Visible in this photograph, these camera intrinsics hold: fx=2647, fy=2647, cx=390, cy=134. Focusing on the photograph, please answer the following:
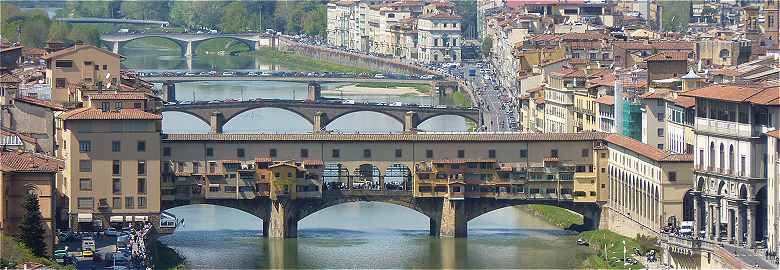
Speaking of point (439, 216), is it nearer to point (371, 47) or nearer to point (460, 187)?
point (460, 187)

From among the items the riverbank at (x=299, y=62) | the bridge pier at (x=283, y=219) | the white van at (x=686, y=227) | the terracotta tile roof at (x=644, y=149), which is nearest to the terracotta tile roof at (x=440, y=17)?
the riverbank at (x=299, y=62)

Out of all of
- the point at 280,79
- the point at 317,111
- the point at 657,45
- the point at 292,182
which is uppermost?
the point at 657,45

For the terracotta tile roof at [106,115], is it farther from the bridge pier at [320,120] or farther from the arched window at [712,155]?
the bridge pier at [320,120]

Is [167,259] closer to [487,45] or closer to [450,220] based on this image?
[450,220]

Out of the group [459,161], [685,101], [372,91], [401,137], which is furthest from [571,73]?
[372,91]

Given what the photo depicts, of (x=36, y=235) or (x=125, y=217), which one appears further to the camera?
(x=125, y=217)

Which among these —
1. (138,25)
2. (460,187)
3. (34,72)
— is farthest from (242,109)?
(138,25)
